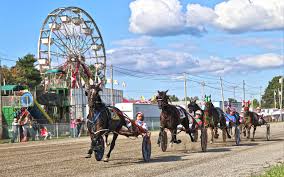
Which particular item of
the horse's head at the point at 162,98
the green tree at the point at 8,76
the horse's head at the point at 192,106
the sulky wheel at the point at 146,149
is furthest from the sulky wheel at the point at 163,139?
the green tree at the point at 8,76

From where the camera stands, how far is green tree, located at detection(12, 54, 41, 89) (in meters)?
77.9

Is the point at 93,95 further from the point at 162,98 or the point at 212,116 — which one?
the point at 212,116

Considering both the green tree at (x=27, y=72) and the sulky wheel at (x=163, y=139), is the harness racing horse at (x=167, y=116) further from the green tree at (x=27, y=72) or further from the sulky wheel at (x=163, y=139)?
the green tree at (x=27, y=72)

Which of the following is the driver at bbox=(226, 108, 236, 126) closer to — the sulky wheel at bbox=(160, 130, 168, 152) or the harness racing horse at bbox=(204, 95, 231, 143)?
the harness racing horse at bbox=(204, 95, 231, 143)

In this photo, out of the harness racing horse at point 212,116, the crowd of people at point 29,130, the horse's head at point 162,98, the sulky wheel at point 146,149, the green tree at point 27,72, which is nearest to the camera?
the sulky wheel at point 146,149

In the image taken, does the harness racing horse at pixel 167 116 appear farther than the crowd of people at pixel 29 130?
No

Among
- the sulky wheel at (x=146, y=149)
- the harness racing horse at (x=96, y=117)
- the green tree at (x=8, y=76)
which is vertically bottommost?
the sulky wheel at (x=146, y=149)

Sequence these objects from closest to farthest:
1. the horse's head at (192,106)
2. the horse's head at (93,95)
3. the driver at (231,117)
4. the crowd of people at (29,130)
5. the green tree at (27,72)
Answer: the horse's head at (93,95) < the horse's head at (192,106) < the driver at (231,117) < the crowd of people at (29,130) < the green tree at (27,72)

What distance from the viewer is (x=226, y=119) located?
89.7ft

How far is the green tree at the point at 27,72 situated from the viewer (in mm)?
77931

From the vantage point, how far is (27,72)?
7850 centimetres

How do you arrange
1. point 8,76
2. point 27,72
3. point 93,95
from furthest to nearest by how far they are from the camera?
point 8,76 < point 27,72 < point 93,95

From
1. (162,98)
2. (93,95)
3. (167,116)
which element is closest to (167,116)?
(167,116)

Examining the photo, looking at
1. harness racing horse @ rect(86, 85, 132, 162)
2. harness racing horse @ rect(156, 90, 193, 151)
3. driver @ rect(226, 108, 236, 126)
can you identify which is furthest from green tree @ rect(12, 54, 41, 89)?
harness racing horse @ rect(86, 85, 132, 162)
